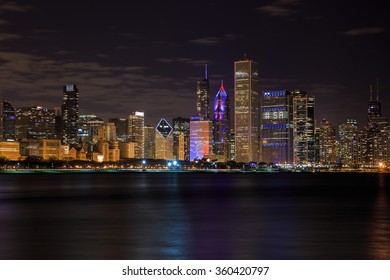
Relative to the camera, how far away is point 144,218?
49594 millimetres

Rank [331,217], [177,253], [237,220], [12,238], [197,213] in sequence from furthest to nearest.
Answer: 1. [197,213]
2. [331,217]
3. [237,220]
4. [12,238]
5. [177,253]

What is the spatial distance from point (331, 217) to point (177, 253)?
24.8 m

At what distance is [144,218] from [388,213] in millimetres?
21403

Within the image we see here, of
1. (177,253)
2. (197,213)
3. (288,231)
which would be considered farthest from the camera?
(197,213)

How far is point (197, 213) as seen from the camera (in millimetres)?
55125

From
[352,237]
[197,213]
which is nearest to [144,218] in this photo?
[197,213]

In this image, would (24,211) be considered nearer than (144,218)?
No

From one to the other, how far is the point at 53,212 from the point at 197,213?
1235 centimetres

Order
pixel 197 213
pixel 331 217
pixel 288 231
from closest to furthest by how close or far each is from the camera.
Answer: pixel 288 231, pixel 331 217, pixel 197 213

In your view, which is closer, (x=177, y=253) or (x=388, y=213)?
(x=177, y=253)
